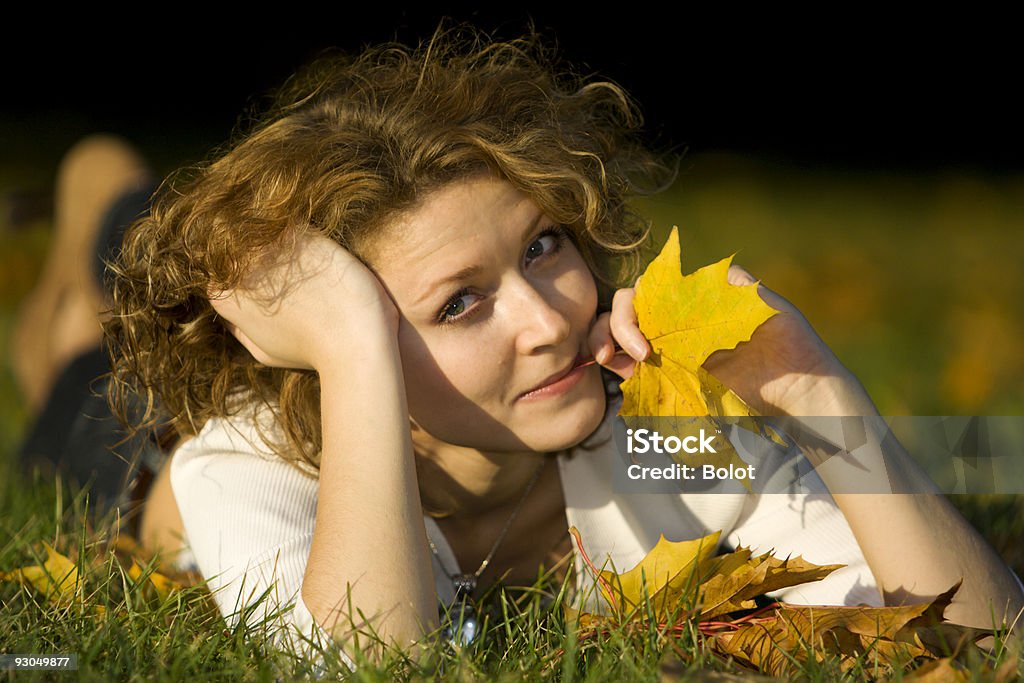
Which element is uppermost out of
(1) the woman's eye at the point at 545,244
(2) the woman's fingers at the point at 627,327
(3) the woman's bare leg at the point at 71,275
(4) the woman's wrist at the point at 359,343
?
(1) the woman's eye at the point at 545,244

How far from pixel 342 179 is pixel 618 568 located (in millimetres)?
954

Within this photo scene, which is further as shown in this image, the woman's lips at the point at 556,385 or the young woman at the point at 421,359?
the woman's lips at the point at 556,385

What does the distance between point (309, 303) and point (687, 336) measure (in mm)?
660

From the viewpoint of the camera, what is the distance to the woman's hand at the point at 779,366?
1.90m

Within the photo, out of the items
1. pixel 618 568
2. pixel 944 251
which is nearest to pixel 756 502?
pixel 618 568

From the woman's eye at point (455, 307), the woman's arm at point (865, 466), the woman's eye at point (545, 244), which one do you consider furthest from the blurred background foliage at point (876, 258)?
the woman's eye at point (455, 307)

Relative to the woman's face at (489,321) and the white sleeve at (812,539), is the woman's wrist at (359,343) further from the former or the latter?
the white sleeve at (812,539)

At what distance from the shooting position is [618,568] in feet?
7.19

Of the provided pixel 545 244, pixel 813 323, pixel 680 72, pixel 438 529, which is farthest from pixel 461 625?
pixel 680 72

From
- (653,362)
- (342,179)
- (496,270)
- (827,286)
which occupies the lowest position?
(827,286)

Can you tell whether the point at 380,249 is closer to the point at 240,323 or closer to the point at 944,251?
the point at 240,323

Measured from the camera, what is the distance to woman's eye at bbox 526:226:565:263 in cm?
198

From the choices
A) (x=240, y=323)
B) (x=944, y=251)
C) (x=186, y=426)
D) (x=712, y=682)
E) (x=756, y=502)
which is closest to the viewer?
(x=712, y=682)

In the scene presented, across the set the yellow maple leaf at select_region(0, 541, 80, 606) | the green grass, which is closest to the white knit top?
the green grass
